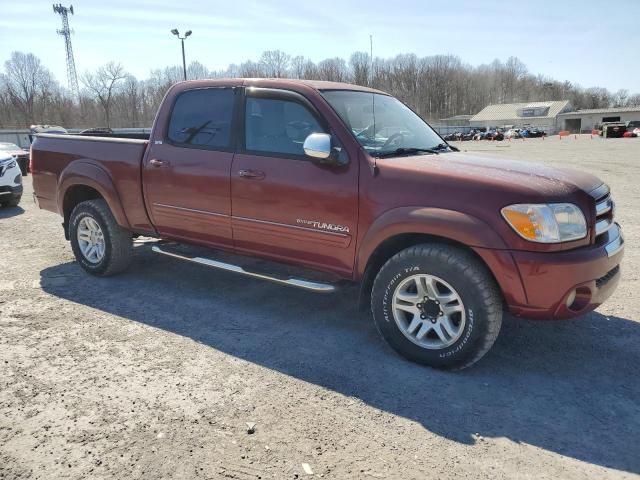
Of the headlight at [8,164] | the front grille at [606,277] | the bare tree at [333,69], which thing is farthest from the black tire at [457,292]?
the bare tree at [333,69]

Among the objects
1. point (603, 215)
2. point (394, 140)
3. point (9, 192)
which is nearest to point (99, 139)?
point (394, 140)

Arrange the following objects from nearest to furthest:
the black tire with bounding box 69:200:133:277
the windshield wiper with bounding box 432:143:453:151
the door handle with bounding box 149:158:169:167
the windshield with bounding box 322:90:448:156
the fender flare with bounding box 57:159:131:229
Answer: the windshield with bounding box 322:90:448:156, the windshield wiper with bounding box 432:143:453:151, the door handle with bounding box 149:158:169:167, the fender flare with bounding box 57:159:131:229, the black tire with bounding box 69:200:133:277

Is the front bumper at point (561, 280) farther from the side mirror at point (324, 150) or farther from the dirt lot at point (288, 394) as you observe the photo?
the side mirror at point (324, 150)

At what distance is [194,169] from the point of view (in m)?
4.50

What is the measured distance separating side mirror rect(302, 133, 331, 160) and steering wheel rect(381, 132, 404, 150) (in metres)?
0.54

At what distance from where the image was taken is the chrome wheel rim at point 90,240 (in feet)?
17.9

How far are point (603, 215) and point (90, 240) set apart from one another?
4.87m

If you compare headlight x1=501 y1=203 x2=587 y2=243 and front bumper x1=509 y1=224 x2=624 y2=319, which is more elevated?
headlight x1=501 y1=203 x2=587 y2=243

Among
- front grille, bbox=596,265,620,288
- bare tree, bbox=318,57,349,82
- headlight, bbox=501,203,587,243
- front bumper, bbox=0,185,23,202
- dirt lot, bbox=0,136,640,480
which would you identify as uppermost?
bare tree, bbox=318,57,349,82

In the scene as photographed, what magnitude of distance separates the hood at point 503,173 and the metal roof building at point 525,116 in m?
104

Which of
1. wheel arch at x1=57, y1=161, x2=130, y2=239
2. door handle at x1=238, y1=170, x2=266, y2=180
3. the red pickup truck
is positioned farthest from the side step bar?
door handle at x1=238, y1=170, x2=266, y2=180

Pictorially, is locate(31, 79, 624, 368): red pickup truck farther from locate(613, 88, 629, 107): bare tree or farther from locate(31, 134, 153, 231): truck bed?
locate(613, 88, 629, 107): bare tree

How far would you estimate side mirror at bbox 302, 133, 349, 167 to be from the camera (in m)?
3.60

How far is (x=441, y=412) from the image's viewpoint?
2.99 m
